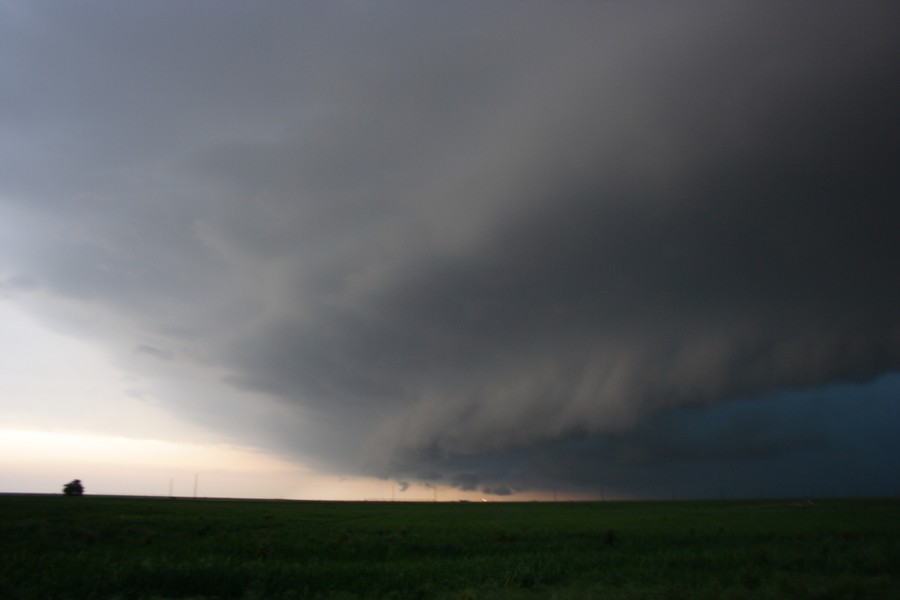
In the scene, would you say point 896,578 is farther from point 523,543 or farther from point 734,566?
point 523,543

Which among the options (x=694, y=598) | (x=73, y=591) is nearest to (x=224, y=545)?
(x=73, y=591)

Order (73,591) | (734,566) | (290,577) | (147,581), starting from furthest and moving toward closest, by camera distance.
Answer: (734,566) < (290,577) < (147,581) < (73,591)

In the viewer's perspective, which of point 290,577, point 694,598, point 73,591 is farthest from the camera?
point 290,577

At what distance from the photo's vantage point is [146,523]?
54281mm

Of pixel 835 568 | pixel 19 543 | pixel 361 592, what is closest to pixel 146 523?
pixel 19 543

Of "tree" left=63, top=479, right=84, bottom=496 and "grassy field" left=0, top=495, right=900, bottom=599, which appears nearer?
"grassy field" left=0, top=495, right=900, bottom=599

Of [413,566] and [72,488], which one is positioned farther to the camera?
[72,488]

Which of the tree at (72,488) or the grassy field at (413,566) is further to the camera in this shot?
the tree at (72,488)

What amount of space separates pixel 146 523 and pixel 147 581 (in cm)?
3367

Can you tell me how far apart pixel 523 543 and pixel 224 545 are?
21.7 m

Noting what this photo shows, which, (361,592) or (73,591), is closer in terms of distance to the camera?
(73,591)

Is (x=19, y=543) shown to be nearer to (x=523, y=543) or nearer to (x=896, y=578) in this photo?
(x=523, y=543)

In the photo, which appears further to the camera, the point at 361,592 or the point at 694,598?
the point at 361,592

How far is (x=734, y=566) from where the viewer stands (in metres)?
30.5
